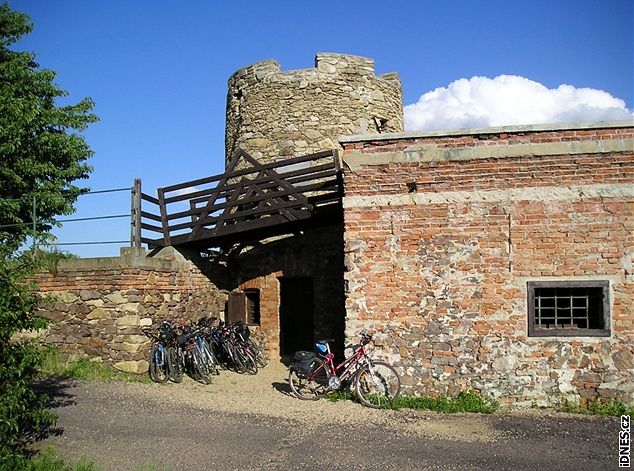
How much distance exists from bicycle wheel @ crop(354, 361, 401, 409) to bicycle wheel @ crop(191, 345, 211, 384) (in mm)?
3338

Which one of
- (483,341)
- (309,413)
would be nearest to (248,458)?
(309,413)

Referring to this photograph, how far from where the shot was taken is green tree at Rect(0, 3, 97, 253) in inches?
560

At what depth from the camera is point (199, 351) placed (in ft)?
35.1

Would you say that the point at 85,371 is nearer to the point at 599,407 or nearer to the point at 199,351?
the point at 199,351

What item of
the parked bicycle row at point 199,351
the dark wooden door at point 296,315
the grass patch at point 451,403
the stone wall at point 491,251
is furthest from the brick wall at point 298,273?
the grass patch at point 451,403

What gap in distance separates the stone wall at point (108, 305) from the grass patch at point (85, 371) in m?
0.13

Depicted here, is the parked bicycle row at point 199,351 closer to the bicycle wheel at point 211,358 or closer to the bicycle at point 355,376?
the bicycle wheel at point 211,358

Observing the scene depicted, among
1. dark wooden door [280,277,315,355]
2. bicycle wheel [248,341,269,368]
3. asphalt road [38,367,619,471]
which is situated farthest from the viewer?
dark wooden door [280,277,315,355]

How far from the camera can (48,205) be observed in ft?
49.4

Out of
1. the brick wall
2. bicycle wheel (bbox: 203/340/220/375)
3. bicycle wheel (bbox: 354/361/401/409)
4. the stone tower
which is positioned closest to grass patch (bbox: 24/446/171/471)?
bicycle wheel (bbox: 354/361/401/409)

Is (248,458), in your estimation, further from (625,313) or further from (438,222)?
(625,313)

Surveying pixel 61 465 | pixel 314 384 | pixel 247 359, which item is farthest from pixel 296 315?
pixel 61 465

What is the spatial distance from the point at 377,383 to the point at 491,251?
2734mm

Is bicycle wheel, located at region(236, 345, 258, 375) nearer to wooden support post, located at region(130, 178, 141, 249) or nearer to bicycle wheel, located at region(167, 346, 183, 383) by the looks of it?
bicycle wheel, located at region(167, 346, 183, 383)
